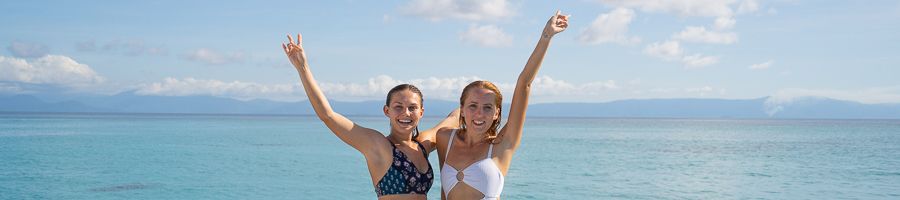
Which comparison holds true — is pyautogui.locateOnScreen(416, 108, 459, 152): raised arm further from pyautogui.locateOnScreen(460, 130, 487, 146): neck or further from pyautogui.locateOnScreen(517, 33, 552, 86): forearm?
pyautogui.locateOnScreen(517, 33, 552, 86): forearm

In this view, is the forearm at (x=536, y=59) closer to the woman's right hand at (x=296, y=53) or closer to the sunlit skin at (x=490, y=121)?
the sunlit skin at (x=490, y=121)

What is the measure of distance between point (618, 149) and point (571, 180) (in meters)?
19.4

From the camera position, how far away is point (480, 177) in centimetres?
446

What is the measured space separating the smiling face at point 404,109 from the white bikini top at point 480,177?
1.23 ft

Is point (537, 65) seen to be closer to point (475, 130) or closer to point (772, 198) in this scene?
point (475, 130)

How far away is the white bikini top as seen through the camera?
4465mm

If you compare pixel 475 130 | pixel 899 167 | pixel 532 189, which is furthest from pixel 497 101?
pixel 899 167

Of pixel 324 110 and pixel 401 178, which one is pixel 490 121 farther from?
pixel 324 110

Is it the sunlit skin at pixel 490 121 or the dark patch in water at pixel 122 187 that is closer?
the sunlit skin at pixel 490 121

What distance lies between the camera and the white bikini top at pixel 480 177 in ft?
14.6

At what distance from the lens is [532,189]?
2309 centimetres

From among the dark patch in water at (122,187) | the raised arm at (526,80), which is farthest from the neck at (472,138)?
the dark patch in water at (122,187)

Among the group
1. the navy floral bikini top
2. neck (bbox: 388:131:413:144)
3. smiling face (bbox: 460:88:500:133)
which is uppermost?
smiling face (bbox: 460:88:500:133)

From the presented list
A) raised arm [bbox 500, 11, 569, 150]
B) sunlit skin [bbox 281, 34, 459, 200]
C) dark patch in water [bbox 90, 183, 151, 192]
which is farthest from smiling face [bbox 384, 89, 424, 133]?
dark patch in water [bbox 90, 183, 151, 192]
